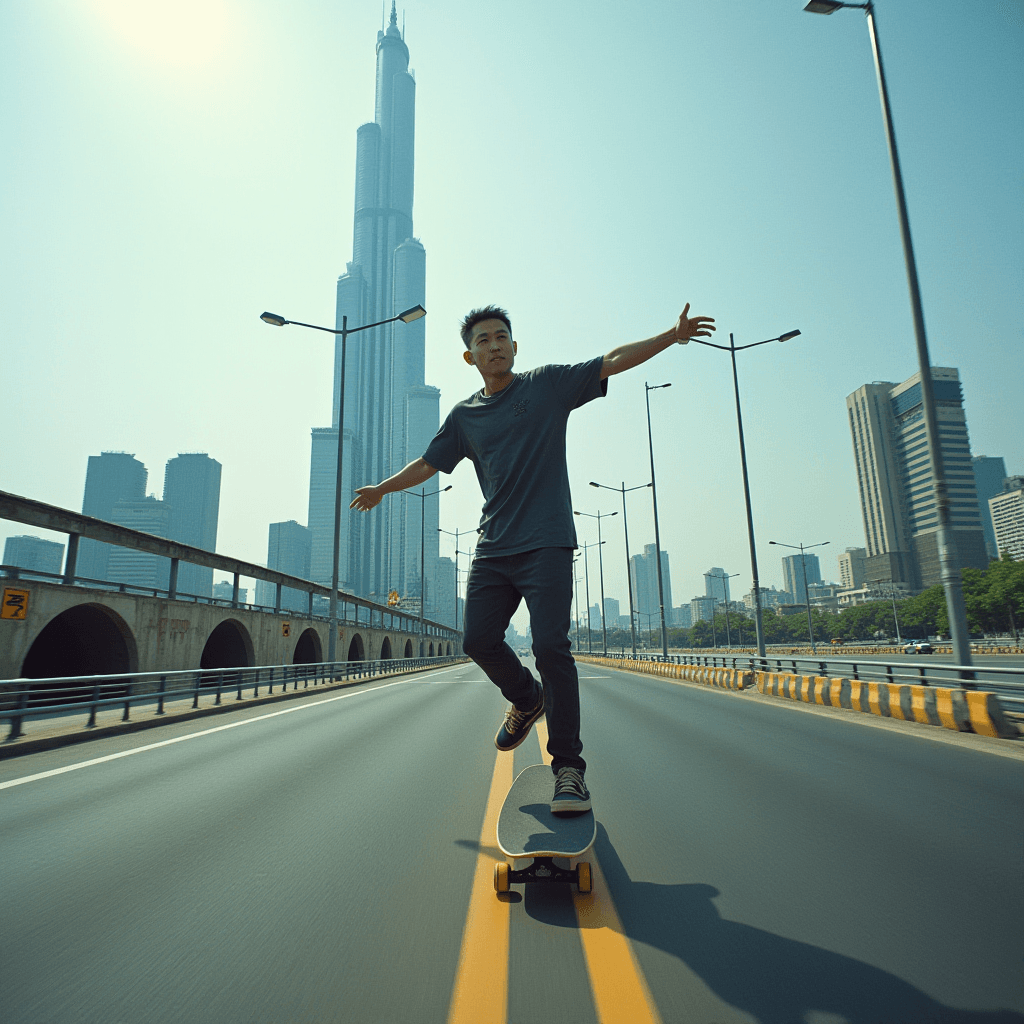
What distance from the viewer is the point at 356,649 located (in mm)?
52000

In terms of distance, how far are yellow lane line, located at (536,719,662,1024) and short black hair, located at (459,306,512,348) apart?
2909mm

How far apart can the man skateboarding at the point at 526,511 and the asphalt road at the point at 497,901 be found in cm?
74

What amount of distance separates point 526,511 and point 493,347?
104 centimetres

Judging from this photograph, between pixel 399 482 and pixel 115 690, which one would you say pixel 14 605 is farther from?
pixel 115 690

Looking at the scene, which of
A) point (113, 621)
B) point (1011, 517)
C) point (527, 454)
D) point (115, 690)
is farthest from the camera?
point (1011, 517)

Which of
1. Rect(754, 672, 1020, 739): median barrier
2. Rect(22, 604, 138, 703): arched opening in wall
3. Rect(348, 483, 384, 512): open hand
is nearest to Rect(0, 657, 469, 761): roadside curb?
Rect(348, 483, 384, 512): open hand

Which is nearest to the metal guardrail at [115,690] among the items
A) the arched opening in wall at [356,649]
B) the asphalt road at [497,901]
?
the asphalt road at [497,901]

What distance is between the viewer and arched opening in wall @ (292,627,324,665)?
136 ft

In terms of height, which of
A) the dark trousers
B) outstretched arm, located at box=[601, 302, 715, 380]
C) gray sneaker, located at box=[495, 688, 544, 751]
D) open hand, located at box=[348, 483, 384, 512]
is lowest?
gray sneaker, located at box=[495, 688, 544, 751]

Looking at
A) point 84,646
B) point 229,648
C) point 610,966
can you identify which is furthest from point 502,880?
point 229,648

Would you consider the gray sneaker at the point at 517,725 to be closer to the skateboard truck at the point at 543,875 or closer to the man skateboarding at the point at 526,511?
the man skateboarding at the point at 526,511

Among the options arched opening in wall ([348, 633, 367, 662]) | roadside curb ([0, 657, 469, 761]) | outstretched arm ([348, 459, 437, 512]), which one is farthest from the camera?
arched opening in wall ([348, 633, 367, 662])

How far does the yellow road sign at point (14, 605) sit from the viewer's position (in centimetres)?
1179

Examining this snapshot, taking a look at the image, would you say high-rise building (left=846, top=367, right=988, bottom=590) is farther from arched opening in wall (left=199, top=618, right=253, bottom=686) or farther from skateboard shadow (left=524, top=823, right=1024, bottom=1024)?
skateboard shadow (left=524, top=823, right=1024, bottom=1024)
